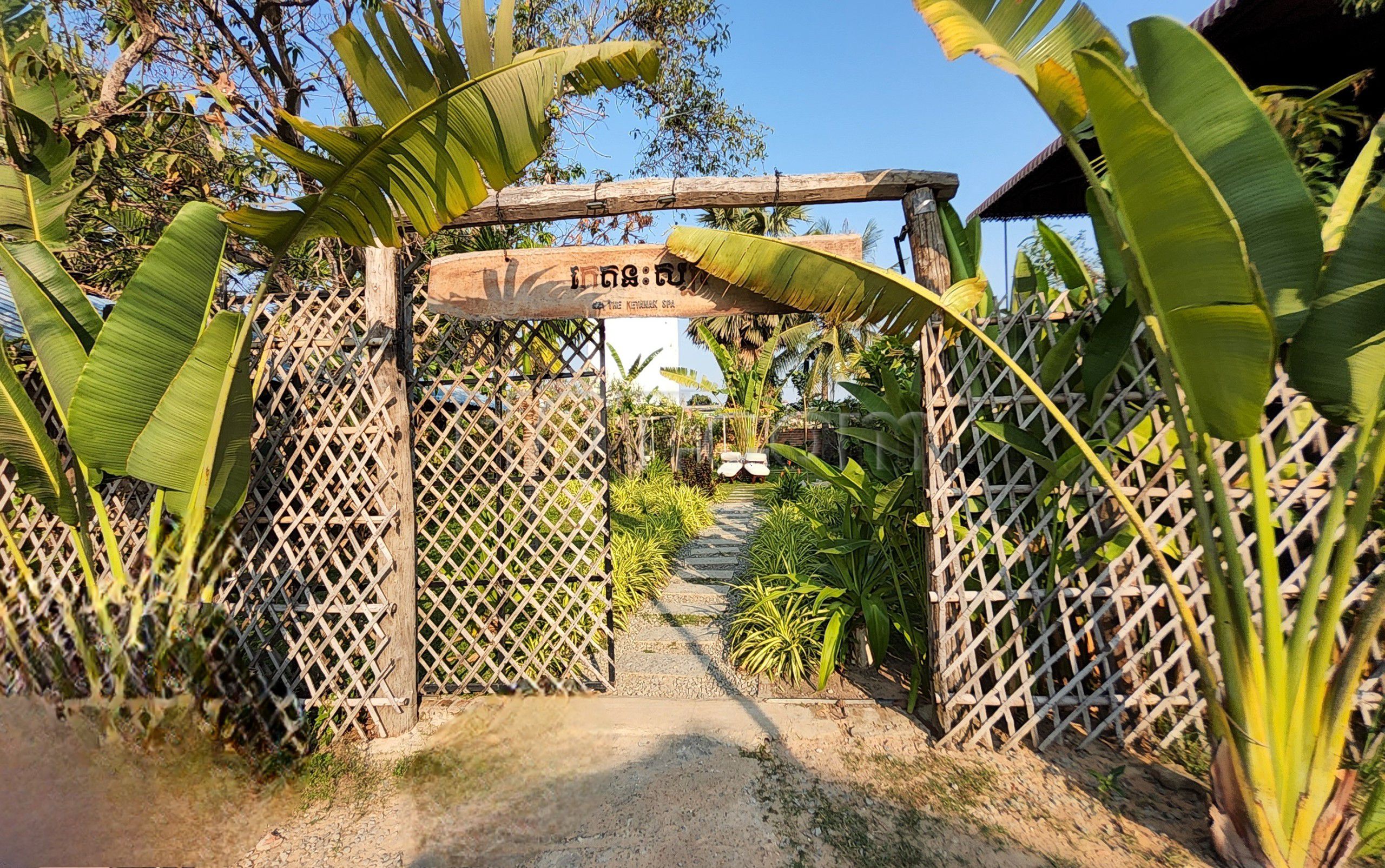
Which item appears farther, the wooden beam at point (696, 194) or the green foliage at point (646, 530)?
the green foliage at point (646, 530)

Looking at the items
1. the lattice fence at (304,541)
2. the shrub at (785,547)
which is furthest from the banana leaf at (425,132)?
the shrub at (785,547)

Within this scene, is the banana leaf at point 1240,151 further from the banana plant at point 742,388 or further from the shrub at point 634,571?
the banana plant at point 742,388

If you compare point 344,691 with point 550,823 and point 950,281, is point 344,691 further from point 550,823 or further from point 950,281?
point 950,281

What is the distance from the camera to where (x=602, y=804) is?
2.43m

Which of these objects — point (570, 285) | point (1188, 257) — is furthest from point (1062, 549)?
point (570, 285)

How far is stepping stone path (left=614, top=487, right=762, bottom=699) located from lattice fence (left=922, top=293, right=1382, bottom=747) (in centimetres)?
142

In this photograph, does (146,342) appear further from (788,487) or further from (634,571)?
(788,487)

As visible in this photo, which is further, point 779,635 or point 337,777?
point 779,635

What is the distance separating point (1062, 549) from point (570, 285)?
9.48 ft

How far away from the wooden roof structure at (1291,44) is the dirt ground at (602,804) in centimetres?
323

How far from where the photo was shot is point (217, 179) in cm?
475

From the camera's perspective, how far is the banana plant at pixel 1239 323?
156cm

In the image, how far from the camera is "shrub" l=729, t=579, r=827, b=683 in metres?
3.61

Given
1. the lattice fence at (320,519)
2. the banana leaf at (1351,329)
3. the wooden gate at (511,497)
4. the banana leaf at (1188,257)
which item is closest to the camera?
the banana leaf at (1188,257)
